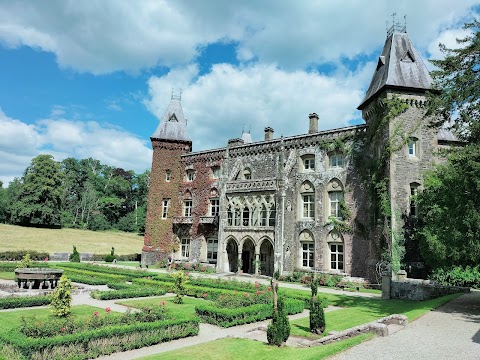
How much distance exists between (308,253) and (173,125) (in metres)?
20.1

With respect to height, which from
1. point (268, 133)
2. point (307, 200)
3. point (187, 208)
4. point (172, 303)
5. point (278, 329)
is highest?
point (268, 133)

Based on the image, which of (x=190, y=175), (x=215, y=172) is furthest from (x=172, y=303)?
(x=190, y=175)

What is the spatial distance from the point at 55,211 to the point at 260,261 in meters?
45.3

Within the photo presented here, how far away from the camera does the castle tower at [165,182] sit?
125 feet

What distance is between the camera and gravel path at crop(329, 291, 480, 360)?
901 cm

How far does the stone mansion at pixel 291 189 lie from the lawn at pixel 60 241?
17.3 metres

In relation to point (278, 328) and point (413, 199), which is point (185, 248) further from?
point (278, 328)

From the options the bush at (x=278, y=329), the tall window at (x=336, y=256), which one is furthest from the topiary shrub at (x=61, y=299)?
the tall window at (x=336, y=256)

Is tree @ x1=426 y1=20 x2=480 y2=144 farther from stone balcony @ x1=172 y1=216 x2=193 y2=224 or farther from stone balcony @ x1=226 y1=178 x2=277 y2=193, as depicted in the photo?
stone balcony @ x1=172 y1=216 x2=193 y2=224

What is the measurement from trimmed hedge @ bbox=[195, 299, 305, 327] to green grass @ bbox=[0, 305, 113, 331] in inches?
153

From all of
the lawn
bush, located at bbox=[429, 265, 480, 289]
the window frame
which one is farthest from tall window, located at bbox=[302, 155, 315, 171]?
the lawn

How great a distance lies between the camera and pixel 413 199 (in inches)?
979

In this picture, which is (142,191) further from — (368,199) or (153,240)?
(368,199)

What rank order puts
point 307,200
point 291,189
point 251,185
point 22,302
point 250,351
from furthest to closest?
point 251,185, point 291,189, point 307,200, point 22,302, point 250,351
